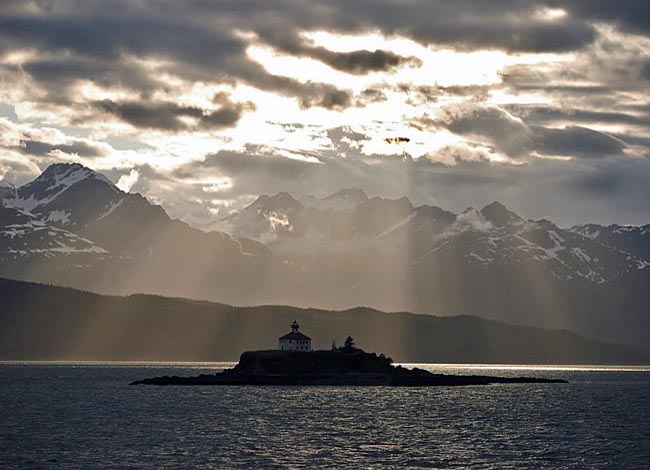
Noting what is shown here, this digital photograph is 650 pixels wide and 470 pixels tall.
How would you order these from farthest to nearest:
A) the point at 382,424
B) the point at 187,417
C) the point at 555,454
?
the point at 187,417 < the point at 382,424 < the point at 555,454

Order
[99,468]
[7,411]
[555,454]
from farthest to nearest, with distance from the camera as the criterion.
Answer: [7,411], [555,454], [99,468]

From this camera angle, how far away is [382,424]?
16000 centimetres

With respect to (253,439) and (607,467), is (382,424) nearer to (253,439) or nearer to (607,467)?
(253,439)

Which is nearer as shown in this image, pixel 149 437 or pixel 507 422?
pixel 149 437

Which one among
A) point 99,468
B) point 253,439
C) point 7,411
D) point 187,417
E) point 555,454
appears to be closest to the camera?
point 99,468

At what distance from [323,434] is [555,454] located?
107 feet

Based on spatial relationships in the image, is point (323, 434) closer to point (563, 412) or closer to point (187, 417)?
point (187, 417)

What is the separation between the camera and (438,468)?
112 metres

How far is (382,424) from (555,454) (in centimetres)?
3811

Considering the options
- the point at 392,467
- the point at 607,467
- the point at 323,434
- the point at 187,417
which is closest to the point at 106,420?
the point at 187,417

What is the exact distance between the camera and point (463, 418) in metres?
174

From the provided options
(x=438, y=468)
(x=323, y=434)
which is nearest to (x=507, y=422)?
(x=323, y=434)

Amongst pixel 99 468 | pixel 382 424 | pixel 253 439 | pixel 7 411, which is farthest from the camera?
pixel 7 411

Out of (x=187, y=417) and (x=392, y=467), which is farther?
(x=187, y=417)
